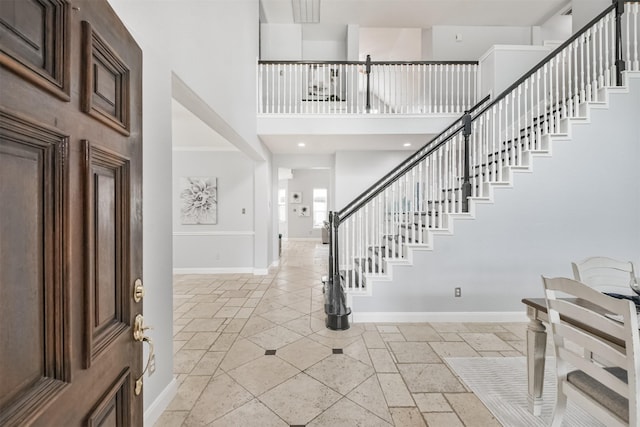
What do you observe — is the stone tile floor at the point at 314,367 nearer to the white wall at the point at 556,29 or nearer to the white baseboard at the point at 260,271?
the white baseboard at the point at 260,271

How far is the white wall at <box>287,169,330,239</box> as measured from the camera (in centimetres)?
1138

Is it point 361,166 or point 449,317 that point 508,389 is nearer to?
point 449,317

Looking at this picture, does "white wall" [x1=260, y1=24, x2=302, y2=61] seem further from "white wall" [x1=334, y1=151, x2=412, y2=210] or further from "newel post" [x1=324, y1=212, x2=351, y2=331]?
"newel post" [x1=324, y1=212, x2=351, y2=331]

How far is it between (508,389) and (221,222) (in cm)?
519

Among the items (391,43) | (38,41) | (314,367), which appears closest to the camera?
(38,41)

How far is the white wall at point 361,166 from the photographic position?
5.98m

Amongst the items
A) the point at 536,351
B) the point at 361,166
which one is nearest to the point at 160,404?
the point at 536,351

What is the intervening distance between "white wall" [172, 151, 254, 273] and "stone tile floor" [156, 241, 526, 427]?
1.84 metres

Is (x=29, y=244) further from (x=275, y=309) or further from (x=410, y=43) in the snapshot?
(x=410, y=43)

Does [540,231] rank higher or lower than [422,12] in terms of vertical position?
lower

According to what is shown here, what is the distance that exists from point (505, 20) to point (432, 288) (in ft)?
19.0

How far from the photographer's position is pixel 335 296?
10.4 feet

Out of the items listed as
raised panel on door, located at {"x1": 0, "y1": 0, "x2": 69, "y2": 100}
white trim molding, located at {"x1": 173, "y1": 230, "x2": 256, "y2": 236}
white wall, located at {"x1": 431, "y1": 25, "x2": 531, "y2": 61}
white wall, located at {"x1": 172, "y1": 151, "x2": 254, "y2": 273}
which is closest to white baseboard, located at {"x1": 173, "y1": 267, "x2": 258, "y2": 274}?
white wall, located at {"x1": 172, "y1": 151, "x2": 254, "y2": 273}

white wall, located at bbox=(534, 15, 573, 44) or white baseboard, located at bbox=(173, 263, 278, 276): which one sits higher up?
white wall, located at bbox=(534, 15, 573, 44)
